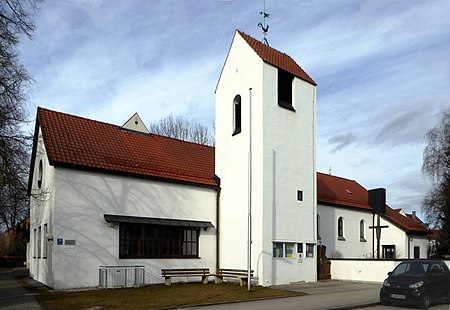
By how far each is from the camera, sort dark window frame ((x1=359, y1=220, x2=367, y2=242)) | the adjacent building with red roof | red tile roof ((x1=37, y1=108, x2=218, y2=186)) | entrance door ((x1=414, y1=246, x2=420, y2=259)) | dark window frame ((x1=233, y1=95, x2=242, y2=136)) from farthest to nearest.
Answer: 1. entrance door ((x1=414, y1=246, x2=420, y2=259))
2. dark window frame ((x1=359, y1=220, x2=367, y2=242))
3. the adjacent building with red roof
4. dark window frame ((x1=233, y1=95, x2=242, y2=136))
5. red tile roof ((x1=37, y1=108, x2=218, y2=186))

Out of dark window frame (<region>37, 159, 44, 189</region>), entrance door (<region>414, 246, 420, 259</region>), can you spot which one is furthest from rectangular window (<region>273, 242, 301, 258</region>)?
entrance door (<region>414, 246, 420, 259</region>)

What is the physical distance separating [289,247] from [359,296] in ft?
17.8

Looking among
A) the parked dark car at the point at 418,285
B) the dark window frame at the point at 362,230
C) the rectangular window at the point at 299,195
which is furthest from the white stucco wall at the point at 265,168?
the dark window frame at the point at 362,230

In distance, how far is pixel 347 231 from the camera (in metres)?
31.8

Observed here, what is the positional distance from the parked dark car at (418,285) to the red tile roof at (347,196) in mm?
13072

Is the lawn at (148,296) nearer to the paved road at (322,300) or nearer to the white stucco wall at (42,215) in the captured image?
the paved road at (322,300)

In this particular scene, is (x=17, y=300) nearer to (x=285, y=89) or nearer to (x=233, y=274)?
(x=233, y=274)

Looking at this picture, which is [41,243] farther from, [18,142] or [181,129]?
[181,129]

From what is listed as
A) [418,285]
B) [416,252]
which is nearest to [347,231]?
[416,252]

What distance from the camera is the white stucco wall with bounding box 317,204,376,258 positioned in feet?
97.2

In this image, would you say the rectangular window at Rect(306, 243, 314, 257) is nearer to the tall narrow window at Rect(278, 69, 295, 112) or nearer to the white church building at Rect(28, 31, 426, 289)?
the white church building at Rect(28, 31, 426, 289)

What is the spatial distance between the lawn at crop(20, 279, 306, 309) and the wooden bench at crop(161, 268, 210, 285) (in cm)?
60

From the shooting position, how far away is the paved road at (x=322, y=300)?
47.5 feet

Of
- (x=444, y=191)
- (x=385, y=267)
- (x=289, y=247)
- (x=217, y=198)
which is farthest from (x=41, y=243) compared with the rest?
(x=444, y=191)
